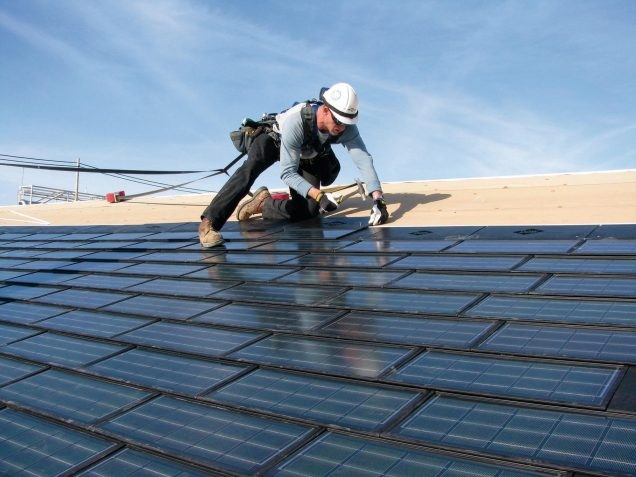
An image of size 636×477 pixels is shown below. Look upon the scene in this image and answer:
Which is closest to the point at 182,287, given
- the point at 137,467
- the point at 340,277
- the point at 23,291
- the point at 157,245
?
the point at 340,277

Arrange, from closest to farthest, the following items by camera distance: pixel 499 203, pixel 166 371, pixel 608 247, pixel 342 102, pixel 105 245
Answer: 1. pixel 166 371
2. pixel 608 247
3. pixel 342 102
4. pixel 499 203
5. pixel 105 245

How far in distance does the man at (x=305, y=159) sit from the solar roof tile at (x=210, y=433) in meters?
4.81

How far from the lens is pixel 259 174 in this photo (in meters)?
8.95

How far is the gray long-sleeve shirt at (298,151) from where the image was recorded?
27.0 feet

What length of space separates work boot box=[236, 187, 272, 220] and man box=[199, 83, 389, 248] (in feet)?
1.44

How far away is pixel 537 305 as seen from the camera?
4.50 m

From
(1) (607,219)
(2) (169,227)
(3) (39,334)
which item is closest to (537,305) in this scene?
(1) (607,219)

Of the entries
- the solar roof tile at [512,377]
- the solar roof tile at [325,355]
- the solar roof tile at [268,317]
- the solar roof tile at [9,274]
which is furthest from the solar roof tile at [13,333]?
the solar roof tile at [512,377]

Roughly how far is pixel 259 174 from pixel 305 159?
0.65 m

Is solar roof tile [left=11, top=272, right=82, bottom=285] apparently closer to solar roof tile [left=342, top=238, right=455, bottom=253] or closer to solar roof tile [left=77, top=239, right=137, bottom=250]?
solar roof tile [left=77, top=239, right=137, bottom=250]

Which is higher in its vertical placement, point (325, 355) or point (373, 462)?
point (325, 355)

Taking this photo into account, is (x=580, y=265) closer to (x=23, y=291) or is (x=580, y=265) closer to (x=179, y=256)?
(x=179, y=256)

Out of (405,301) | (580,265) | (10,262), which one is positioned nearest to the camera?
(405,301)

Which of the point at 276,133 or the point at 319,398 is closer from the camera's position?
the point at 319,398
